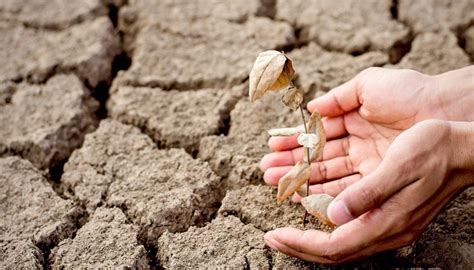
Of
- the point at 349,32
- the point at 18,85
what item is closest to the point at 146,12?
the point at 18,85

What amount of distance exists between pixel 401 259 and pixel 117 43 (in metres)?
1.51

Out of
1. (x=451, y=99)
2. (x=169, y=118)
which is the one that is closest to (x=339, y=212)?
(x=451, y=99)

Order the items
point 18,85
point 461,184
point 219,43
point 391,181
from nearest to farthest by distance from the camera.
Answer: point 391,181 < point 461,184 < point 18,85 < point 219,43

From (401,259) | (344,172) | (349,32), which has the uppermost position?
(349,32)

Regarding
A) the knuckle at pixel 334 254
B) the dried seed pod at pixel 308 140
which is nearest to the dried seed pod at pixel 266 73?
the dried seed pod at pixel 308 140

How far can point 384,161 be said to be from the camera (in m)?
1.47

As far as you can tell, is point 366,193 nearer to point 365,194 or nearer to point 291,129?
point 365,194

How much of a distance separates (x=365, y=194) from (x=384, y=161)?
0.32 ft

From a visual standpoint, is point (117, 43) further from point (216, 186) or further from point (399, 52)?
point (399, 52)

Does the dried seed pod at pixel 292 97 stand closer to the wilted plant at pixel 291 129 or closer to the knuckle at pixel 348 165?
the wilted plant at pixel 291 129

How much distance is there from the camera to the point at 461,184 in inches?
62.1

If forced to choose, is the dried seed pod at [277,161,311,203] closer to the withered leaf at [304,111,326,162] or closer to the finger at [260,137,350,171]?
the withered leaf at [304,111,326,162]

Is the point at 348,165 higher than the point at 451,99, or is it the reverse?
the point at 451,99

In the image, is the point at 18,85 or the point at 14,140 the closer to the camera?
the point at 14,140
